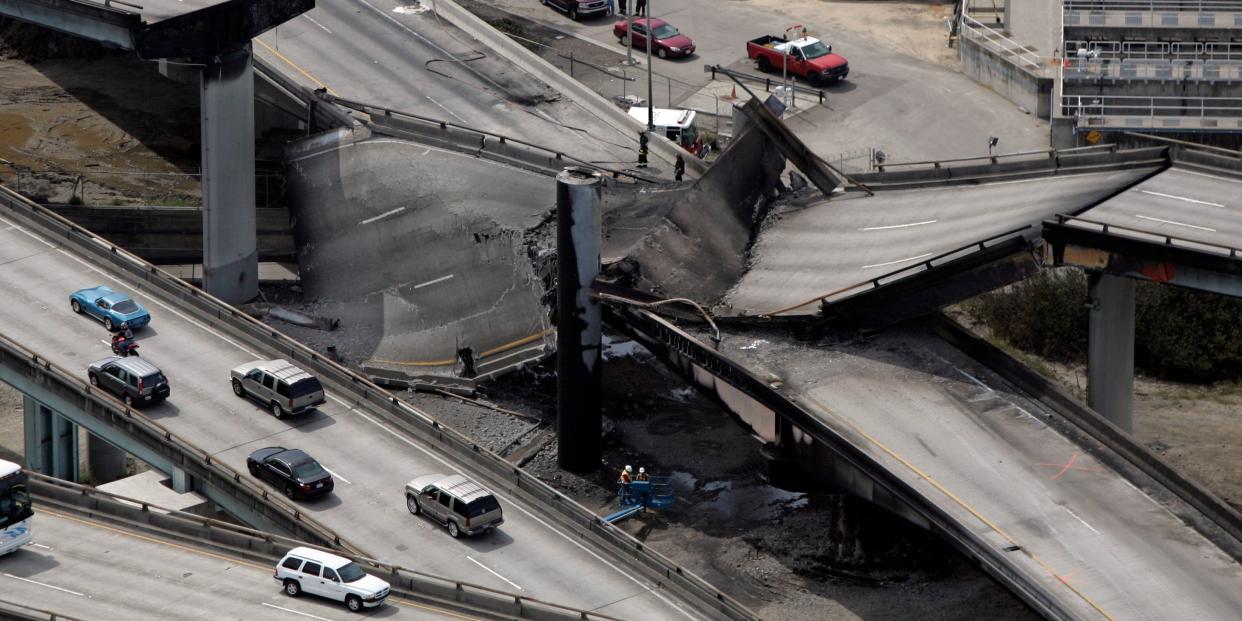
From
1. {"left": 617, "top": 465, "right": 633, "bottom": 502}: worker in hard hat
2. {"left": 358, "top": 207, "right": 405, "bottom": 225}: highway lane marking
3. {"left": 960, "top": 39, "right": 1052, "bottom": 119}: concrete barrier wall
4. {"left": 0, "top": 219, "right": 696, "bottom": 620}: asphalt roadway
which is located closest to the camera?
{"left": 0, "top": 219, "right": 696, "bottom": 620}: asphalt roadway

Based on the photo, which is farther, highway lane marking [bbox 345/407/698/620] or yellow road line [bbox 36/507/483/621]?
highway lane marking [bbox 345/407/698/620]

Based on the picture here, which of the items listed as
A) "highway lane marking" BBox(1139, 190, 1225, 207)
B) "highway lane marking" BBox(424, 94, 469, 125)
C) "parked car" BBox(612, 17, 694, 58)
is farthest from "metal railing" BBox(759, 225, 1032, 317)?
"parked car" BBox(612, 17, 694, 58)

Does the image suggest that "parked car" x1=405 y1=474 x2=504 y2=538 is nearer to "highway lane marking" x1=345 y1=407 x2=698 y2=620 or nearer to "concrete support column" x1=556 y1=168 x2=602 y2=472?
"highway lane marking" x1=345 y1=407 x2=698 y2=620

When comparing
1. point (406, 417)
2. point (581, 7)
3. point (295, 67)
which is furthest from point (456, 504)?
point (581, 7)

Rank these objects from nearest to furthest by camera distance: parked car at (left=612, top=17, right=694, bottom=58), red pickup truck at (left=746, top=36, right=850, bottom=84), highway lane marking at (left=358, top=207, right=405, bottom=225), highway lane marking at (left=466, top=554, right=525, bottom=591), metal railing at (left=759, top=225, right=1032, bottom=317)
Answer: highway lane marking at (left=466, top=554, right=525, bottom=591)
metal railing at (left=759, top=225, right=1032, bottom=317)
highway lane marking at (left=358, top=207, right=405, bottom=225)
red pickup truck at (left=746, top=36, right=850, bottom=84)
parked car at (left=612, top=17, right=694, bottom=58)

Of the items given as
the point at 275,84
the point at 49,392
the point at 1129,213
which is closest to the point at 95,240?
the point at 49,392

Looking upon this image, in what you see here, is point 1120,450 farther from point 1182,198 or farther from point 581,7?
point 581,7

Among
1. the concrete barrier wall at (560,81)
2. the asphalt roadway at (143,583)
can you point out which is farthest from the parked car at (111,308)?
the concrete barrier wall at (560,81)

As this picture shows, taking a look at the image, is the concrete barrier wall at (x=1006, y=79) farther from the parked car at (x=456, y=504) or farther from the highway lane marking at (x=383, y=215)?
the parked car at (x=456, y=504)
